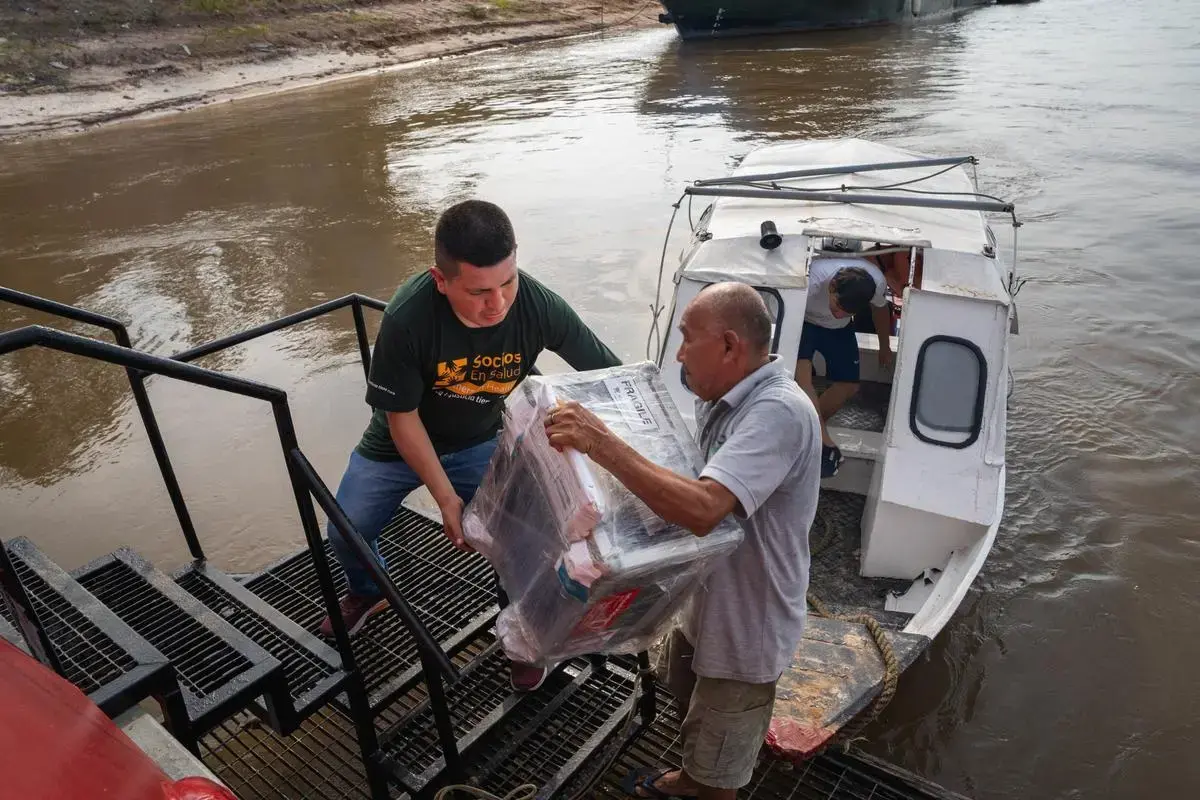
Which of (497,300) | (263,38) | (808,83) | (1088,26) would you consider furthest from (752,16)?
(497,300)

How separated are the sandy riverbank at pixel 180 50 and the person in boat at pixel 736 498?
20587 millimetres

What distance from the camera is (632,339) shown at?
29.4ft

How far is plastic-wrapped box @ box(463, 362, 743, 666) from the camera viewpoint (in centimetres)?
205

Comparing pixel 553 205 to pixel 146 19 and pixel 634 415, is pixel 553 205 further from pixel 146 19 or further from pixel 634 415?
pixel 146 19

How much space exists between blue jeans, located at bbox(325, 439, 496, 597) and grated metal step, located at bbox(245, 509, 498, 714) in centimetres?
42

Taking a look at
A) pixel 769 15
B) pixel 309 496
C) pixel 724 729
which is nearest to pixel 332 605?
pixel 309 496

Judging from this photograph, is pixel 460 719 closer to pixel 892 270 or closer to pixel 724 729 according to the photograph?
pixel 724 729

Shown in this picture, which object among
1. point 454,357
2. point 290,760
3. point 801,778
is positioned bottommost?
point 801,778

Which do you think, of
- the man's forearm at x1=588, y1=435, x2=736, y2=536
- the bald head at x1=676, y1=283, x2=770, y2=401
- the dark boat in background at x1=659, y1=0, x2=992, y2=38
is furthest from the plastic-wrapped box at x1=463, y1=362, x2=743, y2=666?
the dark boat in background at x1=659, y1=0, x2=992, y2=38

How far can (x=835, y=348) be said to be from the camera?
5.84 metres

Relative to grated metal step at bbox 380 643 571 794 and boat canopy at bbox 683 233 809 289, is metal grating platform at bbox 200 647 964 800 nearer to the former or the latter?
grated metal step at bbox 380 643 571 794

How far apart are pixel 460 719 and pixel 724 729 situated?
1204mm

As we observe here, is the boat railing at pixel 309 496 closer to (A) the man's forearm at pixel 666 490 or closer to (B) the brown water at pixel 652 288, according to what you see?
(A) the man's forearm at pixel 666 490

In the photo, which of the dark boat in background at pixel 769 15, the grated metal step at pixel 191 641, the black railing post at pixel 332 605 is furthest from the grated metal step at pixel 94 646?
the dark boat in background at pixel 769 15
